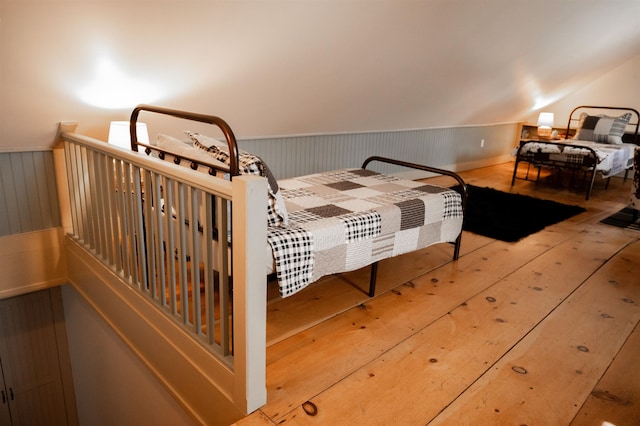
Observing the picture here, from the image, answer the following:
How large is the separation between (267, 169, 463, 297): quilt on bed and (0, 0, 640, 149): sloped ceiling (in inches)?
30.0

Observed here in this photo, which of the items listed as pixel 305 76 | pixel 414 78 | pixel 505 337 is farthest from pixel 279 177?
pixel 505 337

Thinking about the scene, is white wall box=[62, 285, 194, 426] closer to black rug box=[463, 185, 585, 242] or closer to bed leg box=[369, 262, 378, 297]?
bed leg box=[369, 262, 378, 297]

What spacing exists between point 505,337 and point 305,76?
6.79 feet

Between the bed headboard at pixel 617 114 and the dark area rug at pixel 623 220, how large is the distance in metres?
2.25

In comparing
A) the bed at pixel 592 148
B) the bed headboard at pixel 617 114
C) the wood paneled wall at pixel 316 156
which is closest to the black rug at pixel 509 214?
the bed at pixel 592 148

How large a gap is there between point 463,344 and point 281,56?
1.94 meters

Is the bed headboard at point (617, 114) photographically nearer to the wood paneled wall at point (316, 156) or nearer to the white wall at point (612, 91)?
the white wall at point (612, 91)

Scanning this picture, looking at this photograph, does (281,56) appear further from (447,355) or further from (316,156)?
(447,355)

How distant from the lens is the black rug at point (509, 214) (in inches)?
138

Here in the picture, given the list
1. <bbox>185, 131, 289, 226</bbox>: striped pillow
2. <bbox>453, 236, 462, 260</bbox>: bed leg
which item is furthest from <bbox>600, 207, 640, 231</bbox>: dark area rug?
<bbox>185, 131, 289, 226</bbox>: striped pillow

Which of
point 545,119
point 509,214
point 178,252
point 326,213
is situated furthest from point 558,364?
point 545,119

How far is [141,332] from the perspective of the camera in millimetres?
1993

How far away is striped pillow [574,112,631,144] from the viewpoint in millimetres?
5438

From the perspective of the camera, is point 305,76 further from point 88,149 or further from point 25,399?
point 25,399
